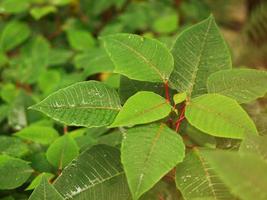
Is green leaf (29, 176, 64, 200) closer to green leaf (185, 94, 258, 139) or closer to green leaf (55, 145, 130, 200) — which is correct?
green leaf (55, 145, 130, 200)

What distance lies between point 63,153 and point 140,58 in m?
0.27

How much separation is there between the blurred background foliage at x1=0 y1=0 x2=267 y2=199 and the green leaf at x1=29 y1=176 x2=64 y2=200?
175mm

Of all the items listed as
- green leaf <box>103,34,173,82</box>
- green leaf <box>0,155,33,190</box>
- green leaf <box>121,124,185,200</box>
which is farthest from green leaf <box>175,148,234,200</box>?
green leaf <box>0,155,33,190</box>

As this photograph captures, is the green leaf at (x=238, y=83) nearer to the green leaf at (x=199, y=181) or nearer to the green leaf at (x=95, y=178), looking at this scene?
the green leaf at (x=199, y=181)

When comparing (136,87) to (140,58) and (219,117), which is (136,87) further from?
(219,117)

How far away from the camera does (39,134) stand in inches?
40.3

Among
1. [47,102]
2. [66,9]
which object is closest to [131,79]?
[47,102]

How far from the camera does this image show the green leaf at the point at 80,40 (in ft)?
4.93

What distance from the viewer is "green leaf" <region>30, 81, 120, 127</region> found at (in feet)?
2.55

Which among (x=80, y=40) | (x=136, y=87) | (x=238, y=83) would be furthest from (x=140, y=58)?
(x=80, y=40)

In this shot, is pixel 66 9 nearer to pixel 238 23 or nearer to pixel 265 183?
pixel 238 23

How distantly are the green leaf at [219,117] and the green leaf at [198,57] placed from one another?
86 mm

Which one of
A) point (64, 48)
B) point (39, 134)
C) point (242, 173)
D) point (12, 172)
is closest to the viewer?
point (242, 173)

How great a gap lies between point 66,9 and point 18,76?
450 millimetres
